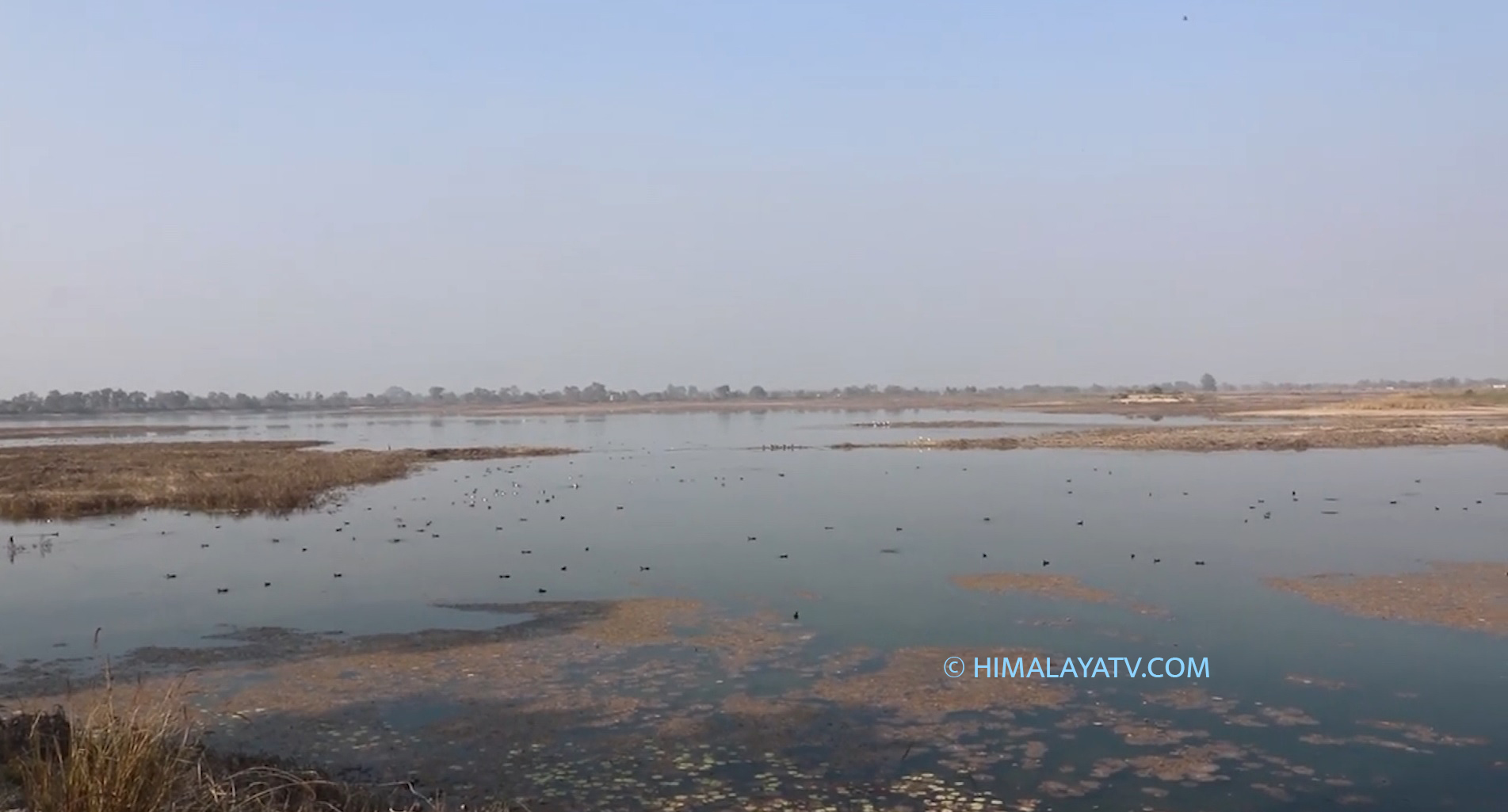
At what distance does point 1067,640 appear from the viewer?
14.0 m

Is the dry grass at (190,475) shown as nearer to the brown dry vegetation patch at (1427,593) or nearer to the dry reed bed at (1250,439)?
the dry reed bed at (1250,439)

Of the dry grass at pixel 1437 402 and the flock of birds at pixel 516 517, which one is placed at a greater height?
the dry grass at pixel 1437 402

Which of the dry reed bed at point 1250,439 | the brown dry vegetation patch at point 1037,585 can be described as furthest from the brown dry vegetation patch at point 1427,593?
the dry reed bed at point 1250,439

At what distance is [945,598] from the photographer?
55.6 ft

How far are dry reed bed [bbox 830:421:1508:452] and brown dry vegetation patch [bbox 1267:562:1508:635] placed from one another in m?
32.5

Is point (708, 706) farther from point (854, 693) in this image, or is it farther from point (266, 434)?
point (266, 434)

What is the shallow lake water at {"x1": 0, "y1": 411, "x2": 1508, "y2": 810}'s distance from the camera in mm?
9617

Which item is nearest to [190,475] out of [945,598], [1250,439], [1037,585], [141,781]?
[945,598]

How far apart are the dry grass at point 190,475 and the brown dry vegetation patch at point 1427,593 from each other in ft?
89.9

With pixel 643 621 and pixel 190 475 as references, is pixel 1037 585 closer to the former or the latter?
pixel 643 621

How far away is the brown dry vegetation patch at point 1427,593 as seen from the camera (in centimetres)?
1497

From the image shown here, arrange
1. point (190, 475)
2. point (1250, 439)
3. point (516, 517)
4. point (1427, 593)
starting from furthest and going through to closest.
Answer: point (1250, 439) < point (190, 475) < point (516, 517) < point (1427, 593)

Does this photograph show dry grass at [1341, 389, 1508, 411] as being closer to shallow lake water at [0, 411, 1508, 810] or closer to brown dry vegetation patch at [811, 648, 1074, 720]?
shallow lake water at [0, 411, 1508, 810]

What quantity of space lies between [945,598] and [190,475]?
3220 cm
